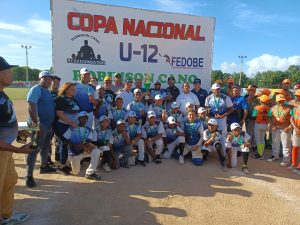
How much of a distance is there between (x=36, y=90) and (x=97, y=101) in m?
1.85

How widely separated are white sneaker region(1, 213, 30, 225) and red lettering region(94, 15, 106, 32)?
19.3ft

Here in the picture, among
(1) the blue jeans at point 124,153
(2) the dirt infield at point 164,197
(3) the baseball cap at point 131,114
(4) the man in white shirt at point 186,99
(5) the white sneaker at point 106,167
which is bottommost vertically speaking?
(2) the dirt infield at point 164,197

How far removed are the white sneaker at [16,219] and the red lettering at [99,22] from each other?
5869 millimetres

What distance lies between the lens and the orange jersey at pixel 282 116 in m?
7.14

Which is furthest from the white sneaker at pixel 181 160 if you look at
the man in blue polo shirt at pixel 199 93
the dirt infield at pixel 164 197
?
the man in blue polo shirt at pixel 199 93

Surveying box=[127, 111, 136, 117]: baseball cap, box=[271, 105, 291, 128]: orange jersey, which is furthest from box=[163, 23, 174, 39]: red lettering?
box=[271, 105, 291, 128]: orange jersey

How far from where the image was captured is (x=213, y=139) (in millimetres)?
6926

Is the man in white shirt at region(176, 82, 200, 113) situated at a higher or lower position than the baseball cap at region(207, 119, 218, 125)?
higher

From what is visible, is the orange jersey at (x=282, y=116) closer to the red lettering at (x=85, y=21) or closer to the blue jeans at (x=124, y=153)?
the blue jeans at (x=124, y=153)

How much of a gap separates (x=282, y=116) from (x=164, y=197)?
13.3 feet

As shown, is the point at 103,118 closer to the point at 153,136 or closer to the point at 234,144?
the point at 153,136

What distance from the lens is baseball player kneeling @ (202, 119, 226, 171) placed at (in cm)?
686

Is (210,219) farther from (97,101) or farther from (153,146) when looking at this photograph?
(97,101)

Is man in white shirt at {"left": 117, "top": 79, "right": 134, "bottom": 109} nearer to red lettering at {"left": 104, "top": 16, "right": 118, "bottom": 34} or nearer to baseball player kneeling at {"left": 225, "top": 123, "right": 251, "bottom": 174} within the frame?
red lettering at {"left": 104, "top": 16, "right": 118, "bottom": 34}
